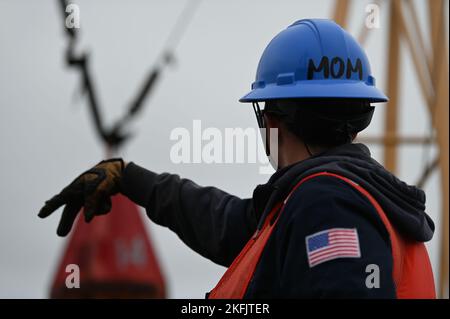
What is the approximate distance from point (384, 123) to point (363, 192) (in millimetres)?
9510

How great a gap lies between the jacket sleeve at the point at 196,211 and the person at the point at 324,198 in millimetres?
63

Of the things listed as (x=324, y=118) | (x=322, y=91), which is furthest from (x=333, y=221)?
(x=322, y=91)

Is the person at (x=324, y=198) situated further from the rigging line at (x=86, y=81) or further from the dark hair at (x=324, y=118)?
the rigging line at (x=86, y=81)

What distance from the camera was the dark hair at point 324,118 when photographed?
194 inches

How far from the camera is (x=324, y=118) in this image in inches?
194

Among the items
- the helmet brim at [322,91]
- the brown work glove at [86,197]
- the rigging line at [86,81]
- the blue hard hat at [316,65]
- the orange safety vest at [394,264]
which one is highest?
the rigging line at [86,81]

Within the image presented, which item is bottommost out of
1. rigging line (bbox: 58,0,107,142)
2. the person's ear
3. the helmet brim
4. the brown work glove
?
the brown work glove

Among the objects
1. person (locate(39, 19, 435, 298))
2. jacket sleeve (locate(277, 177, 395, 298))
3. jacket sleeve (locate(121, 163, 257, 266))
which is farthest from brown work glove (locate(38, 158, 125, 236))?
jacket sleeve (locate(277, 177, 395, 298))

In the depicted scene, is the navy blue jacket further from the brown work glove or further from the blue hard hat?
the brown work glove

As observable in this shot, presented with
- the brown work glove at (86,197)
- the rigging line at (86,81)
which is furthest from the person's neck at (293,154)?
the rigging line at (86,81)

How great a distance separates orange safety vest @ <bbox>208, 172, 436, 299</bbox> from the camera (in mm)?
4652

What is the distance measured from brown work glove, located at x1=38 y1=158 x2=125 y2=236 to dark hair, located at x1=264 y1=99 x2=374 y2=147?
124 cm

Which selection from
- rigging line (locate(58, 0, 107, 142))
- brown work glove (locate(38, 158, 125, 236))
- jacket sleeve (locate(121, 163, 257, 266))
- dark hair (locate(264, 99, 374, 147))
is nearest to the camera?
dark hair (locate(264, 99, 374, 147))
